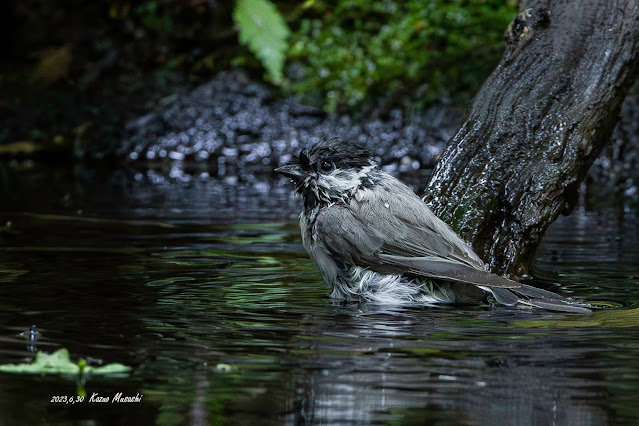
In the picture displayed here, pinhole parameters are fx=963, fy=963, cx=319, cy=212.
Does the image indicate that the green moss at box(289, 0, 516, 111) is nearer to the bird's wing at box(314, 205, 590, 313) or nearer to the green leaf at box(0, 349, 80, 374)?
the bird's wing at box(314, 205, 590, 313)

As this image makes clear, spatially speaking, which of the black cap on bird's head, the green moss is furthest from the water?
the green moss

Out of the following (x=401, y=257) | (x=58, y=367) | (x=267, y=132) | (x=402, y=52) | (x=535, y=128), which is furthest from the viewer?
(x=402, y=52)

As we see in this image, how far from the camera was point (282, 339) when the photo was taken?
13.5 feet

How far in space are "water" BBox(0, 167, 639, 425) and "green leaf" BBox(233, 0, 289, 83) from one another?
4731 millimetres

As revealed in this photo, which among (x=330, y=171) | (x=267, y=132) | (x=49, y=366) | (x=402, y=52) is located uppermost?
(x=402, y=52)

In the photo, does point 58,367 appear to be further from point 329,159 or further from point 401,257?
point 329,159

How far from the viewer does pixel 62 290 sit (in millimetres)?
5324

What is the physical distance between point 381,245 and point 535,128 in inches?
56.1

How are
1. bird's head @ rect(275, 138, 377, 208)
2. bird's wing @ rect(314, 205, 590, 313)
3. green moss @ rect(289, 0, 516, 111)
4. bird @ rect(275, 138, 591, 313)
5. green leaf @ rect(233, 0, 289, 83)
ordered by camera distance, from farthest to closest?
green moss @ rect(289, 0, 516, 111), green leaf @ rect(233, 0, 289, 83), bird's head @ rect(275, 138, 377, 208), bird @ rect(275, 138, 591, 313), bird's wing @ rect(314, 205, 590, 313)

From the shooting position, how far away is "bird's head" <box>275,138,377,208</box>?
525cm

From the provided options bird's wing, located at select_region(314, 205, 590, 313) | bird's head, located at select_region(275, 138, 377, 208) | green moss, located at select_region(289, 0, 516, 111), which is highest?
green moss, located at select_region(289, 0, 516, 111)

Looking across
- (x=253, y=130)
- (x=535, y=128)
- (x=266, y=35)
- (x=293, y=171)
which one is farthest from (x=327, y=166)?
(x=253, y=130)

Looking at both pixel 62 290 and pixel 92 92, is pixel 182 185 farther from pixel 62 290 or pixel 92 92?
pixel 62 290

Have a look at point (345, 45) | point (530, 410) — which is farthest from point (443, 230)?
point (345, 45)
